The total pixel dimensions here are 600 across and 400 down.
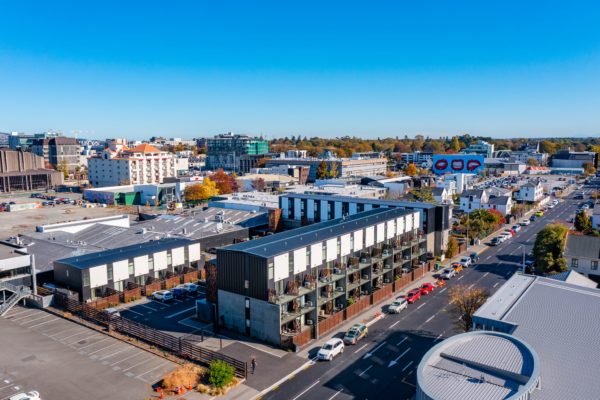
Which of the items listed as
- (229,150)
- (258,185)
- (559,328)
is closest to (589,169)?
(258,185)

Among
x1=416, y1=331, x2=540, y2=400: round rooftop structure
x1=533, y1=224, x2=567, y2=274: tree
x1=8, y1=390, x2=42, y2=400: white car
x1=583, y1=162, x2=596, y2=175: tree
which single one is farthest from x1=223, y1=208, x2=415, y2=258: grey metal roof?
x1=583, y1=162, x2=596, y2=175: tree

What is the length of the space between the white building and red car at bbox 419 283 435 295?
318 ft

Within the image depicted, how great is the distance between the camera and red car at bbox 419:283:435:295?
37094 millimetres

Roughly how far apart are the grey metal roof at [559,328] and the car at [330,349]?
785 cm

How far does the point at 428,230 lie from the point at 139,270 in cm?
2764

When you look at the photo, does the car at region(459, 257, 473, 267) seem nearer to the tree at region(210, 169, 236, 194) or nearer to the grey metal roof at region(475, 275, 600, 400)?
the grey metal roof at region(475, 275, 600, 400)

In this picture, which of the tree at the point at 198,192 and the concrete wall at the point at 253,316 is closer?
the concrete wall at the point at 253,316

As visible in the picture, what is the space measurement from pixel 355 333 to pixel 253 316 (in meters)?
6.42

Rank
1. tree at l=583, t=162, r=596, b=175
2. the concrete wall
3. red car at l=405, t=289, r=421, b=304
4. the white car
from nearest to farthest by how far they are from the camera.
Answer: the white car → the concrete wall → red car at l=405, t=289, r=421, b=304 → tree at l=583, t=162, r=596, b=175

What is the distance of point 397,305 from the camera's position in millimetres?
33250

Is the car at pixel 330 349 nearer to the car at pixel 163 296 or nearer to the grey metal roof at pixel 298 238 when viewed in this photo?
the grey metal roof at pixel 298 238

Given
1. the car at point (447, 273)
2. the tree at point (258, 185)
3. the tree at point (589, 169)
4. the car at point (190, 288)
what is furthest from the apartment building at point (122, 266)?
the tree at point (589, 169)

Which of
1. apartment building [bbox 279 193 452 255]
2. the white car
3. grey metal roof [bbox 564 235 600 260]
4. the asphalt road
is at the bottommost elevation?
the asphalt road

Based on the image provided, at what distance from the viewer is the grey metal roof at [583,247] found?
3922 cm
